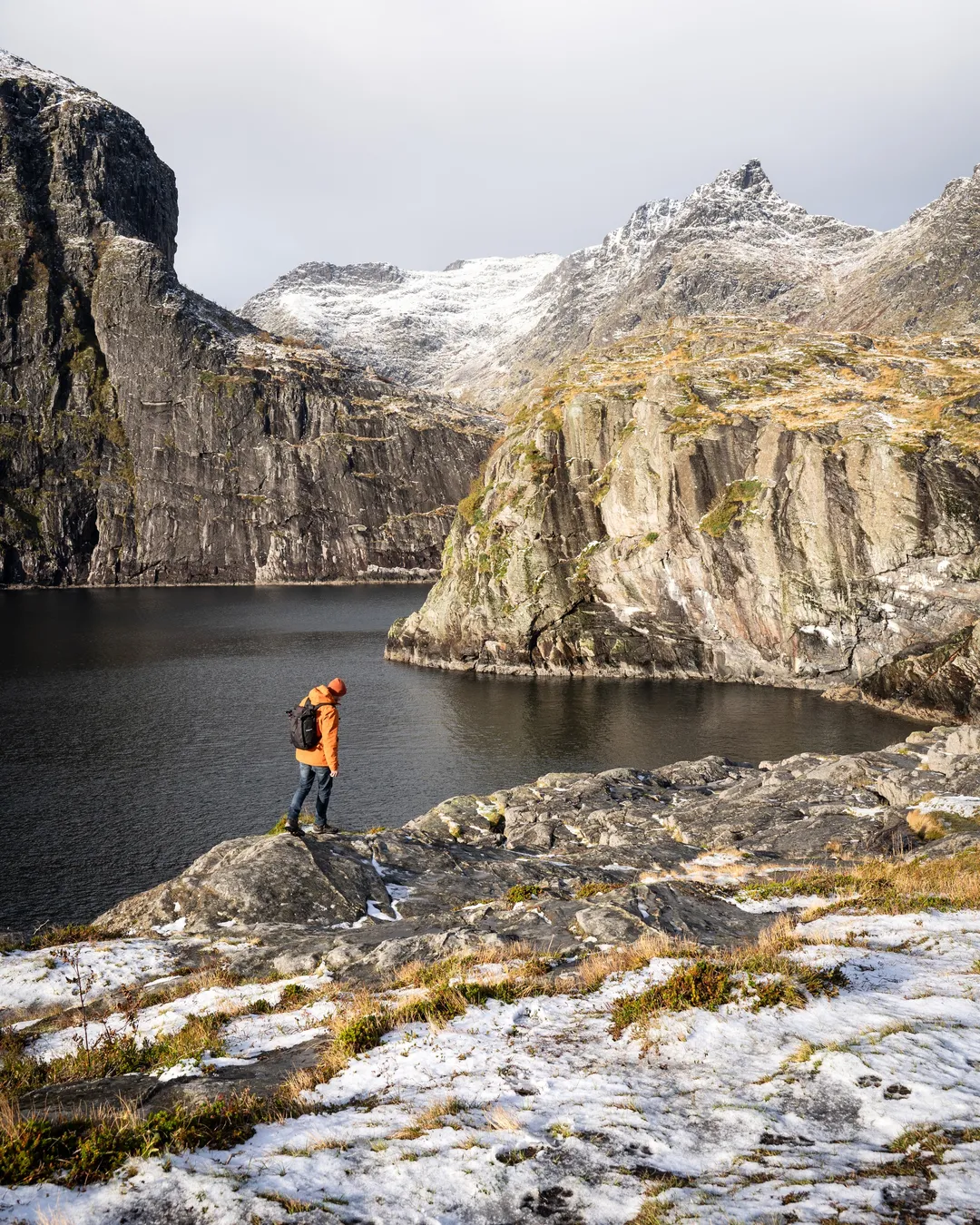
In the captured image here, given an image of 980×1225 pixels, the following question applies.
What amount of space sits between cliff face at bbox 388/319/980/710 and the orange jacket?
7324cm

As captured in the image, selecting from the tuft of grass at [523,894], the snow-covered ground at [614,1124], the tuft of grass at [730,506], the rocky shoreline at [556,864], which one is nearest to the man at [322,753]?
the rocky shoreline at [556,864]

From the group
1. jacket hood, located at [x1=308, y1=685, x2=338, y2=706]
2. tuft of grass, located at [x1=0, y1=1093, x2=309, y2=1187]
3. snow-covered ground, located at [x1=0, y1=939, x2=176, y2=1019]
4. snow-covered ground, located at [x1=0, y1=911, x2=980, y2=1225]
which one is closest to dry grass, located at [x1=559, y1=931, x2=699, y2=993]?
snow-covered ground, located at [x1=0, y1=911, x2=980, y2=1225]

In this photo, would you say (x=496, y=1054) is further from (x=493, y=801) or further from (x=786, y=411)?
(x=786, y=411)

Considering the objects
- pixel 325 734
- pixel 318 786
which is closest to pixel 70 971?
pixel 318 786

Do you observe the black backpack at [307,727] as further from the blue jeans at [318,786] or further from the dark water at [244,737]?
the dark water at [244,737]

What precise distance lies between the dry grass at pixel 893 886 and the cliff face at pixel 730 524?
209 feet

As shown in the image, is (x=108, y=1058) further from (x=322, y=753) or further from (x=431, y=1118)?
(x=322, y=753)

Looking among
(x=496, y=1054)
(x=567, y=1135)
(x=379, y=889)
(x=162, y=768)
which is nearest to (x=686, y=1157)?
(x=567, y=1135)

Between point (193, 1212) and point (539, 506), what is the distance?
333ft

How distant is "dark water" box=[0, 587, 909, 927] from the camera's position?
4497 cm

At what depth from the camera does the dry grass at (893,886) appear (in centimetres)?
1583

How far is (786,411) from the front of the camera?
9388 cm

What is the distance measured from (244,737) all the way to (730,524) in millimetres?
58368

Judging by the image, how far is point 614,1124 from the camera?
26.7 feet
